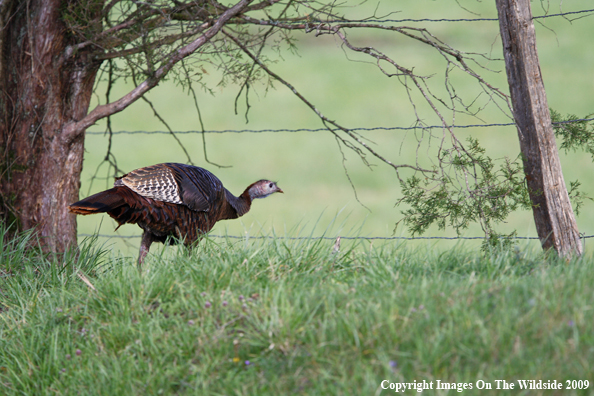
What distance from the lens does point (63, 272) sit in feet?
11.6

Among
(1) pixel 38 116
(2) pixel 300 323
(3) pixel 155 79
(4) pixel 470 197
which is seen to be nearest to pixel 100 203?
(3) pixel 155 79

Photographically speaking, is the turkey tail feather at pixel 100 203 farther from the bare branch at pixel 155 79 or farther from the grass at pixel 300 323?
the bare branch at pixel 155 79

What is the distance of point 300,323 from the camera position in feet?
7.97

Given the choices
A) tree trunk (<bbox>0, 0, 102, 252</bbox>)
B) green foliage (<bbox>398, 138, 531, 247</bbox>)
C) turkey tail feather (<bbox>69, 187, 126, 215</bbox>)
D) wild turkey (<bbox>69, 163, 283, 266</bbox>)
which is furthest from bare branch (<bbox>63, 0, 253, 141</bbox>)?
green foliage (<bbox>398, 138, 531, 247</bbox>)

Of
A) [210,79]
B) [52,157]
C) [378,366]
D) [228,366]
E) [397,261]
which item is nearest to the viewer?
[378,366]

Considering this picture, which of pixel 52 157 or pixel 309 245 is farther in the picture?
pixel 52 157

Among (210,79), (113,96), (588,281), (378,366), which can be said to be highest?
(210,79)

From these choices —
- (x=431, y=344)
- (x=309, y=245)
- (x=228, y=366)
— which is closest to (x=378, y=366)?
(x=431, y=344)

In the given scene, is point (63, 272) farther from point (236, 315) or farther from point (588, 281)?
point (588, 281)

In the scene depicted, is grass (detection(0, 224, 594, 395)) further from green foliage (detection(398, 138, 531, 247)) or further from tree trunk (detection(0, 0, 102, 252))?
tree trunk (detection(0, 0, 102, 252))

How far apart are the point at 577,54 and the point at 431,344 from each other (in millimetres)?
25535

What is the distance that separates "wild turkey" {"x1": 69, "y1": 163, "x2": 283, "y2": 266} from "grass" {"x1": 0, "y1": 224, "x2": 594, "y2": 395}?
16.9 inches

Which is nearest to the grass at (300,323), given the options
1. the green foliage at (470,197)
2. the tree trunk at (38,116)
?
the green foliage at (470,197)

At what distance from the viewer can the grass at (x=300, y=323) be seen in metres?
2.12
